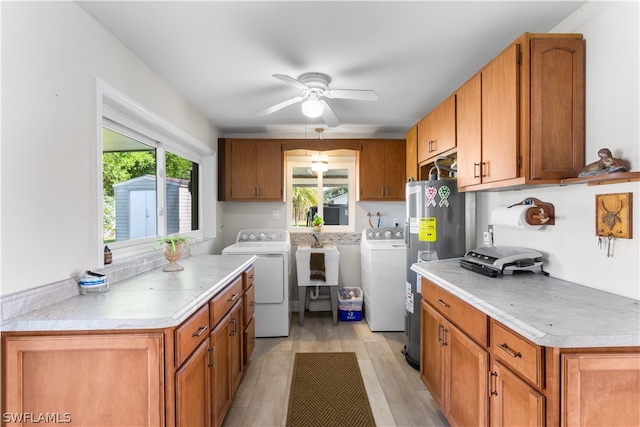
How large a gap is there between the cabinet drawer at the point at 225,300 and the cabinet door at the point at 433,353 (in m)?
1.28

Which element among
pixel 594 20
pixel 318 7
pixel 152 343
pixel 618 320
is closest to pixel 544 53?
pixel 594 20

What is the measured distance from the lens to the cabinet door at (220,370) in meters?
1.57

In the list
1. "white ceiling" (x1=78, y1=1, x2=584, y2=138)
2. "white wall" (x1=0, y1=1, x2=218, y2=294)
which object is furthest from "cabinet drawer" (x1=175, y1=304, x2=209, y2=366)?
"white ceiling" (x1=78, y1=1, x2=584, y2=138)

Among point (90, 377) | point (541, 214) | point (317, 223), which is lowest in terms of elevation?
point (90, 377)

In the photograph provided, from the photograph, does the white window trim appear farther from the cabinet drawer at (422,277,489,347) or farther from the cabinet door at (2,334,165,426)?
the cabinet drawer at (422,277,489,347)

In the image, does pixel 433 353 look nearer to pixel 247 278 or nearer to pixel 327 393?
pixel 327 393

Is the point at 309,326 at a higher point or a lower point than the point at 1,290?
lower

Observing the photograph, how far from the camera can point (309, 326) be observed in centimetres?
336

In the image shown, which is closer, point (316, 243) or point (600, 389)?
point (600, 389)

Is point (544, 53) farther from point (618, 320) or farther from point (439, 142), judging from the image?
point (618, 320)

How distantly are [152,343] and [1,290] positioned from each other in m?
0.58

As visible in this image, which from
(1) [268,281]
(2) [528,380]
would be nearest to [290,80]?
(2) [528,380]

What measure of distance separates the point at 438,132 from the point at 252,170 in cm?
210

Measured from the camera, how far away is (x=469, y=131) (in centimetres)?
199
